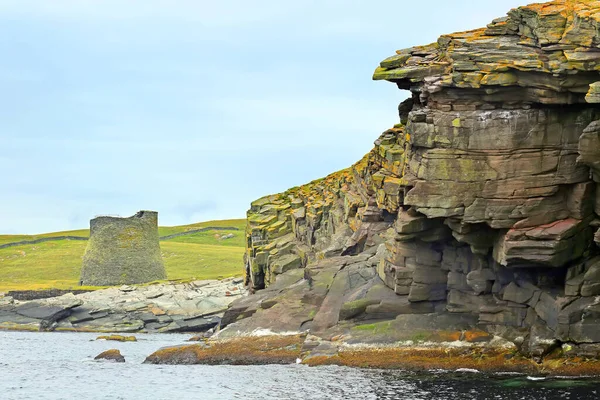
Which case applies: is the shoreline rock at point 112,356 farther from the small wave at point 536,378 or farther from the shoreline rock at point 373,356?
the small wave at point 536,378

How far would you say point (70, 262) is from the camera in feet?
543

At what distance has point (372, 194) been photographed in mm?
A: 79562

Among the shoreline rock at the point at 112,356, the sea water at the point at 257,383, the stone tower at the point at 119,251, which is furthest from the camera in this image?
the stone tower at the point at 119,251

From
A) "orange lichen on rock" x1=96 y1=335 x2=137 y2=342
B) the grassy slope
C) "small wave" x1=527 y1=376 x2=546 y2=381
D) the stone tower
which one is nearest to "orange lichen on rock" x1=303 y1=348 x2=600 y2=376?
"small wave" x1=527 y1=376 x2=546 y2=381

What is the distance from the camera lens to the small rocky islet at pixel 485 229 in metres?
47.4

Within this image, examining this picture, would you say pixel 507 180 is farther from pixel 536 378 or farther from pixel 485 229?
pixel 536 378

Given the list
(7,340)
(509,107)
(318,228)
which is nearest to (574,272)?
(509,107)

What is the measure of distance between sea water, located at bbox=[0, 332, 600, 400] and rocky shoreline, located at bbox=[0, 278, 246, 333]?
37378 millimetres

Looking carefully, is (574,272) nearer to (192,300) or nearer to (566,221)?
(566,221)

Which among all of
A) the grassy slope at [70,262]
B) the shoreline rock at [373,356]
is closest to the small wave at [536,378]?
the shoreline rock at [373,356]

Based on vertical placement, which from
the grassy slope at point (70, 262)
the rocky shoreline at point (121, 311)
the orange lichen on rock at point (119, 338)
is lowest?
the orange lichen on rock at point (119, 338)

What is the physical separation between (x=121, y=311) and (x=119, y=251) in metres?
26.0

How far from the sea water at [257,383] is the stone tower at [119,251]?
64.4m

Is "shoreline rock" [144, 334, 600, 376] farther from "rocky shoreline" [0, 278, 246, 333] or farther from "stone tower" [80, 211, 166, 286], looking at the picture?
"stone tower" [80, 211, 166, 286]
